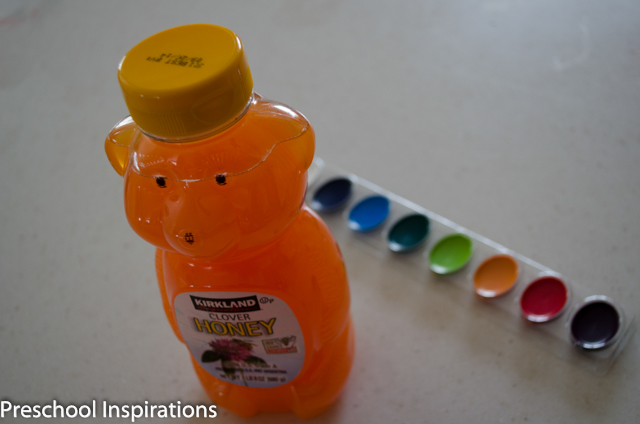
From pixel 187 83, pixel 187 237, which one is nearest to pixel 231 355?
pixel 187 237

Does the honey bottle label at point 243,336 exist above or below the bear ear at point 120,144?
below

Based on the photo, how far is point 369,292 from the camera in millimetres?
687

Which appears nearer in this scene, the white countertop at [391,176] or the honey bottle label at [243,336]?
the honey bottle label at [243,336]

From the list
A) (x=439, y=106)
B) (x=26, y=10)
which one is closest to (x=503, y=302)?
(x=439, y=106)

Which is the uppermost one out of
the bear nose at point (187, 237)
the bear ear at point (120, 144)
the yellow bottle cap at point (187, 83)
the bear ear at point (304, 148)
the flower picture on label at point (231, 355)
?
the yellow bottle cap at point (187, 83)

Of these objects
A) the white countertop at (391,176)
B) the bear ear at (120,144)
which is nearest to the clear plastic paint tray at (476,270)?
the white countertop at (391,176)

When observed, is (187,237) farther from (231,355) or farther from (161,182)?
(231,355)

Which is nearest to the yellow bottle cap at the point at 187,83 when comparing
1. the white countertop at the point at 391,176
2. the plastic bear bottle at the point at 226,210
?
the plastic bear bottle at the point at 226,210

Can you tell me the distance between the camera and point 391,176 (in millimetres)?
813

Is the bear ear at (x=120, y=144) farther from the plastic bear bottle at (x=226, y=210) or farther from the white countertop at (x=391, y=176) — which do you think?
the white countertop at (x=391, y=176)

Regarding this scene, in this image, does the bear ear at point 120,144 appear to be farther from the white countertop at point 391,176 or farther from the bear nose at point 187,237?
the white countertop at point 391,176

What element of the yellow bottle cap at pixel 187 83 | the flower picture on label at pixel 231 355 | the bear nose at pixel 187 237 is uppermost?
the yellow bottle cap at pixel 187 83

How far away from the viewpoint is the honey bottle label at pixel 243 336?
47 centimetres

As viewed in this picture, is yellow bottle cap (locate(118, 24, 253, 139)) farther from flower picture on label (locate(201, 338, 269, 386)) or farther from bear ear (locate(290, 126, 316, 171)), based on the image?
flower picture on label (locate(201, 338, 269, 386))
